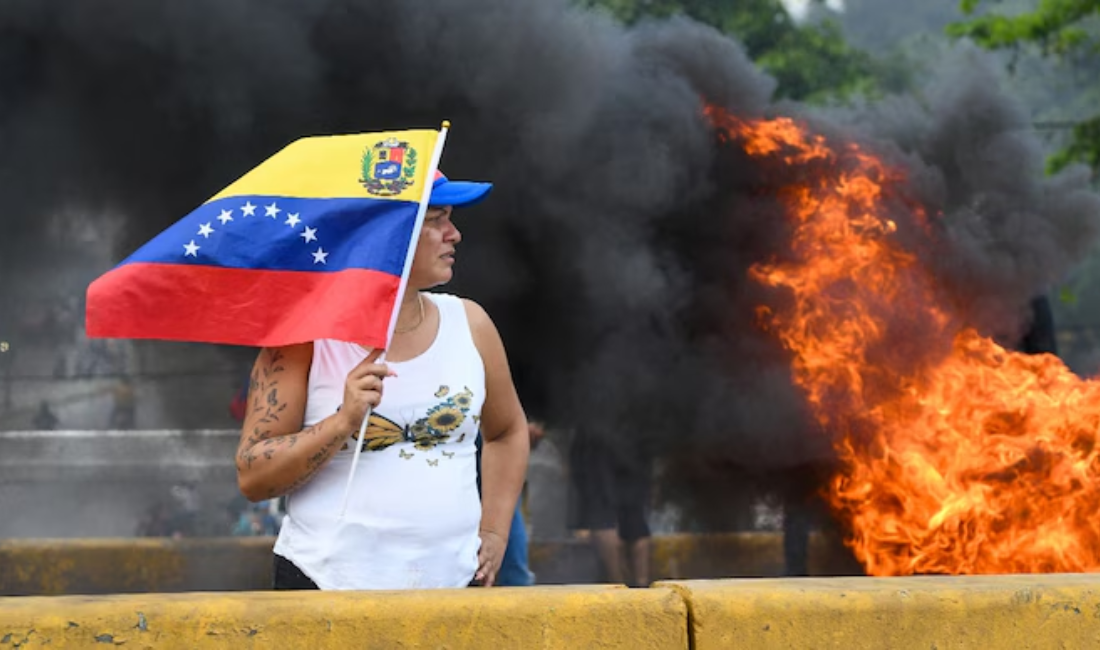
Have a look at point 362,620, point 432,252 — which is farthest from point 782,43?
point 362,620

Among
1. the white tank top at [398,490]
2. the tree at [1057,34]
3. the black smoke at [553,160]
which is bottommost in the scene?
the white tank top at [398,490]

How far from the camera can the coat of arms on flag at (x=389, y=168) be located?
308 centimetres

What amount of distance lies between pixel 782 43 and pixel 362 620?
22.5m

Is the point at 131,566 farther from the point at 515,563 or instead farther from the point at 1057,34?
the point at 1057,34

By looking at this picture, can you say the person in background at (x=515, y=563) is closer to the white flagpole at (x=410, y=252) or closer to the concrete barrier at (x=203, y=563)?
the concrete barrier at (x=203, y=563)

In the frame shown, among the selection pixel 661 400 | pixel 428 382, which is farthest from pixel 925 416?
pixel 428 382

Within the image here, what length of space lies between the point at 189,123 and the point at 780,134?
4194 millimetres

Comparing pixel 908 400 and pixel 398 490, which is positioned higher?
pixel 908 400

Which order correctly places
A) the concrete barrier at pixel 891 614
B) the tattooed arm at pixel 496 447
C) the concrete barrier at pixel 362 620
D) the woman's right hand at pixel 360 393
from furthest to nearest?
the tattooed arm at pixel 496 447, the woman's right hand at pixel 360 393, the concrete barrier at pixel 891 614, the concrete barrier at pixel 362 620

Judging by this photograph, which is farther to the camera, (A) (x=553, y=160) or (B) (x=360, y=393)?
(A) (x=553, y=160)

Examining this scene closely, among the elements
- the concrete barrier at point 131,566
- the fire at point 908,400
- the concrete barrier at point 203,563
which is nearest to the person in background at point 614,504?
the concrete barrier at point 203,563

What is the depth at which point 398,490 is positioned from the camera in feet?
9.51

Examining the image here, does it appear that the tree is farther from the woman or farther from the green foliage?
the woman

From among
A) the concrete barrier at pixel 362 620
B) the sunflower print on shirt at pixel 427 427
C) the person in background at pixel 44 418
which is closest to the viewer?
the concrete barrier at pixel 362 620
